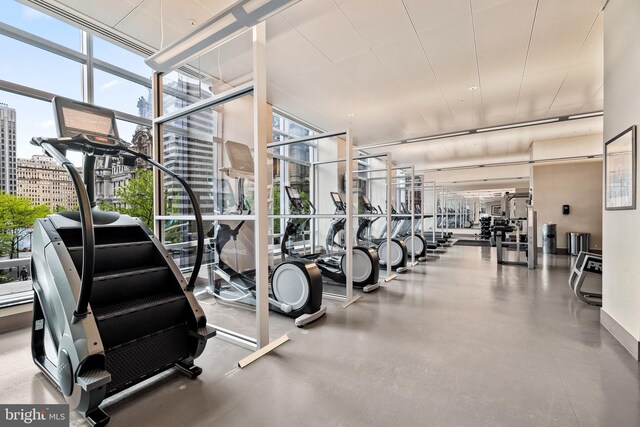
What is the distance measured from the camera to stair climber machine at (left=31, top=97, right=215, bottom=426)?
5.28ft

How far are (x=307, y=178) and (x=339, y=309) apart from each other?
14.6 feet

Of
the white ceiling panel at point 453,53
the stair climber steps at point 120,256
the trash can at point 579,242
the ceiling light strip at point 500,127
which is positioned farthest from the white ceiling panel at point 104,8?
the trash can at point 579,242

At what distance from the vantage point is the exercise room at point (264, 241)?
187cm

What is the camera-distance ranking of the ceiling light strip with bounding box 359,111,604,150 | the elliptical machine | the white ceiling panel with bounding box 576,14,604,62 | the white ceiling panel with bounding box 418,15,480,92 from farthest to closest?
the ceiling light strip with bounding box 359,111,604,150 → the elliptical machine → the white ceiling panel with bounding box 418,15,480,92 → the white ceiling panel with bounding box 576,14,604,62

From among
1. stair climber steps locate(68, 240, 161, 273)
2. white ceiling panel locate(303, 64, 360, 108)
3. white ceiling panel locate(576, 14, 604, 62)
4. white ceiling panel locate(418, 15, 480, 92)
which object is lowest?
stair climber steps locate(68, 240, 161, 273)

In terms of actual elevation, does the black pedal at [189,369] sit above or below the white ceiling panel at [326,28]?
below

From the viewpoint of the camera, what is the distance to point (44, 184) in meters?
3.43

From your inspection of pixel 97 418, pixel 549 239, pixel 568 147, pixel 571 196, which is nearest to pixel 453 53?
pixel 97 418

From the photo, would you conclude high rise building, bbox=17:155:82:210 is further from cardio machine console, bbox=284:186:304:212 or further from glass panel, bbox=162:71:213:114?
cardio machine console, bbox=284:186:304:212

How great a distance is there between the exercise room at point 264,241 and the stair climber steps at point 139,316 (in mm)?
12

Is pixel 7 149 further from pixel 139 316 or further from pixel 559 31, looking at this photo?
pixel 559 31

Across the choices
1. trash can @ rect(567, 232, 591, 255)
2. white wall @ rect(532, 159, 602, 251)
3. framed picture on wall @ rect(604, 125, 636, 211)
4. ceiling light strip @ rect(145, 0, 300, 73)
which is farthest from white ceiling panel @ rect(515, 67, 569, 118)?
ceiling light strip @ rect(145, 0, 300, 73)

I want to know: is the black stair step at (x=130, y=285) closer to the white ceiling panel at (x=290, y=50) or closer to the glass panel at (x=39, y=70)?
the glass panel at (x=39, y=70)

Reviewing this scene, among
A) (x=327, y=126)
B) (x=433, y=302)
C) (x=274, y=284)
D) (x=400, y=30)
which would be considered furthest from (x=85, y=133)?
(x=327, y=126)
